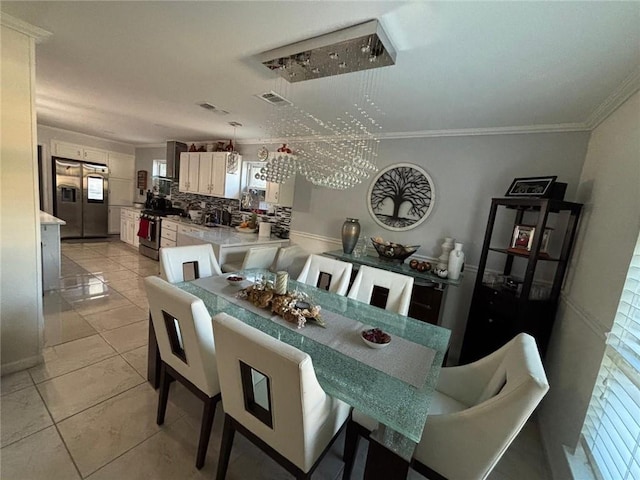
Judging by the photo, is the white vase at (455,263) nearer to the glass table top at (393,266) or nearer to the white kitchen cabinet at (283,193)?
the glass table top at (393,266)

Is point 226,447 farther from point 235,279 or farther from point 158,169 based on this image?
point 158,169

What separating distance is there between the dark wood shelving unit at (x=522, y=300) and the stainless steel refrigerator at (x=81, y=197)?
7.75 meters

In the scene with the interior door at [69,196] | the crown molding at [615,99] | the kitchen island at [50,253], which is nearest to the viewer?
the crown molding at [615,99]

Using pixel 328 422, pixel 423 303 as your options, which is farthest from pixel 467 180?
pixel 328 422

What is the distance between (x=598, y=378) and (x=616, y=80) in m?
1.77

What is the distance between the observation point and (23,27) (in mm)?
1744

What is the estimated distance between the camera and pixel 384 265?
117 inches

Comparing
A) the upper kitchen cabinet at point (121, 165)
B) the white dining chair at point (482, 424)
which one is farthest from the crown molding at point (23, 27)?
the upper kitchen cabinet at point (121, 165)

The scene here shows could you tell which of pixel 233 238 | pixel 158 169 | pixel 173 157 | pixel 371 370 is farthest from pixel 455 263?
pixel 158 169

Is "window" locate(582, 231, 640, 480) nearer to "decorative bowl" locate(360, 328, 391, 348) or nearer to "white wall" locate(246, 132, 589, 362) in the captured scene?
"decorative bowl" locate(360, 328, 391, 348)

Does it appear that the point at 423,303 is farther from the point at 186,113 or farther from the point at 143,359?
the point at 186,113

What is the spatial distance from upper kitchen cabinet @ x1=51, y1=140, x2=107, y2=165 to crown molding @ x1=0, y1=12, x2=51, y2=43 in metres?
5.34

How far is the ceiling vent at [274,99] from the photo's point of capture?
96.3 inches

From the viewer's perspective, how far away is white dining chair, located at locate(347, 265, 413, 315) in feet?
7.25
